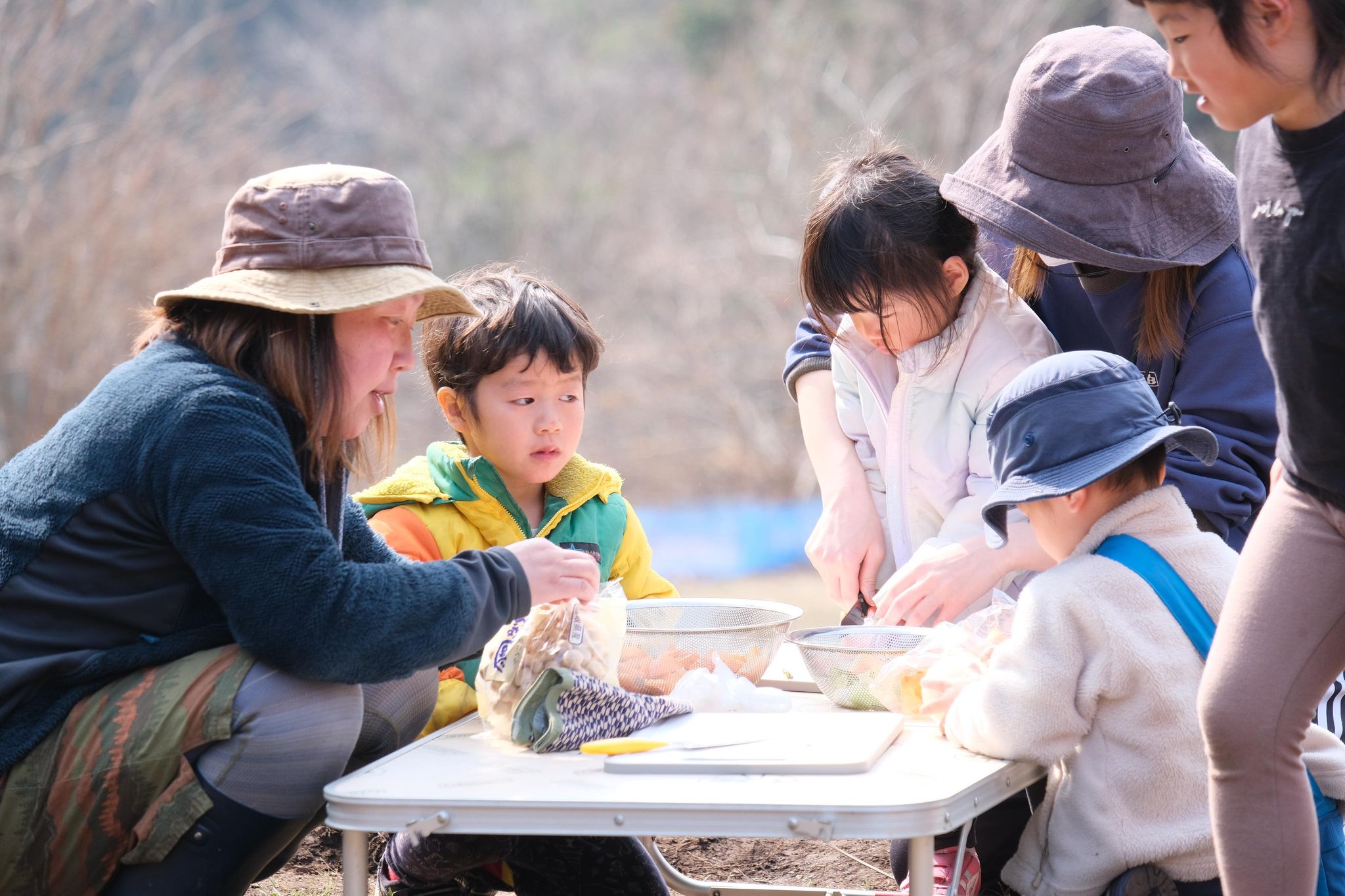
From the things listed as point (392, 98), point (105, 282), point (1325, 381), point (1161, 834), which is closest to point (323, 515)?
point (1161, 834)

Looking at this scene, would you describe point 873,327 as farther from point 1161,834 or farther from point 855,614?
point 1161,834

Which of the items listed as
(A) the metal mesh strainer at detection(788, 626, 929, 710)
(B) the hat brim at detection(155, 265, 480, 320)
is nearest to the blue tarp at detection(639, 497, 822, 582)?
(A) the metal mesh strainer at detection(788, 626, 929, 710)

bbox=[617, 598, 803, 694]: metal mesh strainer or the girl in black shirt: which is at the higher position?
the girl in black shirt

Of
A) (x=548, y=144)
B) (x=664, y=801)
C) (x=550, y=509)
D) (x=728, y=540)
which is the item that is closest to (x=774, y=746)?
(x=664, y=801)

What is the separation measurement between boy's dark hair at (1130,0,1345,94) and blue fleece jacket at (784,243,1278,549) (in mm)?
783

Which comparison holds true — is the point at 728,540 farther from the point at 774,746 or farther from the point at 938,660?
the point at 774,746

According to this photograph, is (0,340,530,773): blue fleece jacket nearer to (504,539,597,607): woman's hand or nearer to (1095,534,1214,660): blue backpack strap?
(504,539,597,607): woman's hand

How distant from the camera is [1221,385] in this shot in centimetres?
224

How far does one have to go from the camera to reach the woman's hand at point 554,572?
6.02ft

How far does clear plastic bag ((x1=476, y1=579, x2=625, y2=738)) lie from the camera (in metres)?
1.83

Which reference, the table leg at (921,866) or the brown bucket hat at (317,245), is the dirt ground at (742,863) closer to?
the table leg at (921,866)

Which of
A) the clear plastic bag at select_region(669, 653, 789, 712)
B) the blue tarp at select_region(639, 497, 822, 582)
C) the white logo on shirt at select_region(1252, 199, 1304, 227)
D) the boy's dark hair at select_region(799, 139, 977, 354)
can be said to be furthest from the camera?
the blue tarp at select_region(639, 497, 822, 582)

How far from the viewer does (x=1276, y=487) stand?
1.70 m

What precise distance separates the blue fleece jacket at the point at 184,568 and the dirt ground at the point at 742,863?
3.45ft
